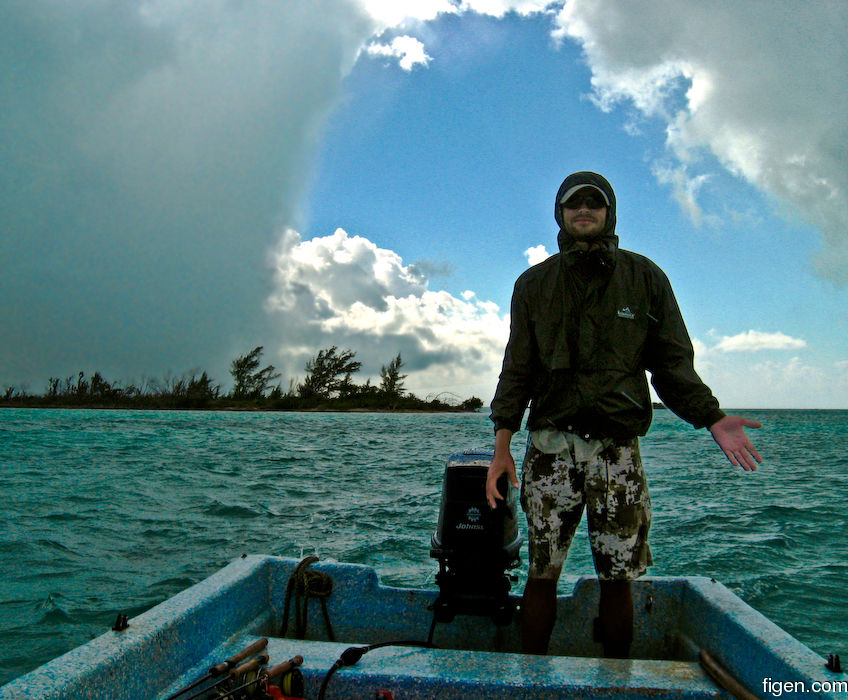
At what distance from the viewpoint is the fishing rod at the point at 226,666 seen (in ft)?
6.73

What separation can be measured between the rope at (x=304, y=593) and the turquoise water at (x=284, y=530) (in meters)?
2.17

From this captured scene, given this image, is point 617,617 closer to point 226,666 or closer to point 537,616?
point 537,616

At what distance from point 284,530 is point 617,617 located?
20.4ft

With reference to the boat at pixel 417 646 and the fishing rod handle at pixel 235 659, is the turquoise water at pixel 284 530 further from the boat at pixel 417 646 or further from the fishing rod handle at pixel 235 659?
the fishing rod handle at pixel 235 659

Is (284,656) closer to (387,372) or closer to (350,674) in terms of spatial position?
(350,674)

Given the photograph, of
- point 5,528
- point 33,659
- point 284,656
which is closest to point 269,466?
point 5,528

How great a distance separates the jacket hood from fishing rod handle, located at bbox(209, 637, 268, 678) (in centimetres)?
207

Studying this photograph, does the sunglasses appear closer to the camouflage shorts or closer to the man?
the man

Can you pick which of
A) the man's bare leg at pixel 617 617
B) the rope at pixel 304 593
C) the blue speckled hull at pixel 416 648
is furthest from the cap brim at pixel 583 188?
the rope at pixel 304 593

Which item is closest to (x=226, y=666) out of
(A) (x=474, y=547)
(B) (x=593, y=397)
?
(A) (x=474, y=547)

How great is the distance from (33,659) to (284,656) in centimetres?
269

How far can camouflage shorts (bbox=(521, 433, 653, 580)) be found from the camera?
7.79ft

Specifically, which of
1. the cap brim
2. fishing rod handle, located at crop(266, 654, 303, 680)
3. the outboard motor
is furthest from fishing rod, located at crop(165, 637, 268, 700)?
the cap brim

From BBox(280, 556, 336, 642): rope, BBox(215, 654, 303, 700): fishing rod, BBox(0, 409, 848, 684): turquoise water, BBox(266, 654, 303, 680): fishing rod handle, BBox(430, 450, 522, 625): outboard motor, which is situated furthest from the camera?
BBox(0, 409, 848, 684): turquoise water
